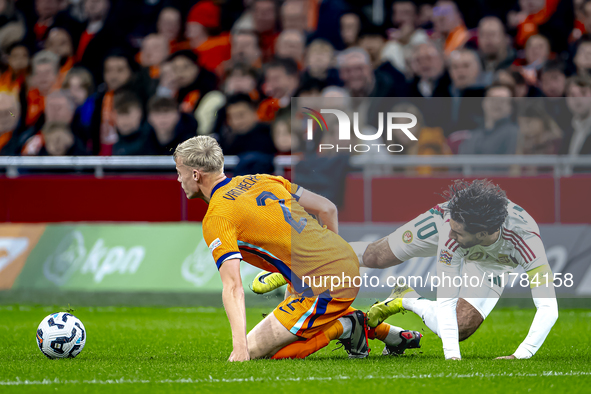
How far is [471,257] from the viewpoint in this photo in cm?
673

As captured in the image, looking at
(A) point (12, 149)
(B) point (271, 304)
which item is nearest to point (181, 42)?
(A) point (12, 149)

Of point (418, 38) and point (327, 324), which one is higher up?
point (418, 38)

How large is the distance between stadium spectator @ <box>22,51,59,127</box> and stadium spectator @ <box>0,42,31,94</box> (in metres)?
0.47

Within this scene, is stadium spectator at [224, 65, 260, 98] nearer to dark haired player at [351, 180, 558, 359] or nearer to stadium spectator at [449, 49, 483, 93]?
stadium spectator at [449, 49, 483, 93]

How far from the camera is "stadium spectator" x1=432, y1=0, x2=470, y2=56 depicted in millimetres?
13156

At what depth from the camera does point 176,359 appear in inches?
249

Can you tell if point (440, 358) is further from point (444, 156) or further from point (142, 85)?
point (142, 85)

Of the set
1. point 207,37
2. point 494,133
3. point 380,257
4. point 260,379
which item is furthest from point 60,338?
point 207,37

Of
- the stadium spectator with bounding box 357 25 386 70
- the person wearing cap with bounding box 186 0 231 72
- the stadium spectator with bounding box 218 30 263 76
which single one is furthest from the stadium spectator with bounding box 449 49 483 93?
the person wearing cap with bounding box 186 0 231 72

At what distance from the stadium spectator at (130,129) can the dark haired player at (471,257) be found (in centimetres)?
571

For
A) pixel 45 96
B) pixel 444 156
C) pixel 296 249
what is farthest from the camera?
pixel 45 96

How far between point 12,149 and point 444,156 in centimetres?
706

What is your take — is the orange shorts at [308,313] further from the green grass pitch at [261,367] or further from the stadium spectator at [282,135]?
the stadium spectator at [282,135]

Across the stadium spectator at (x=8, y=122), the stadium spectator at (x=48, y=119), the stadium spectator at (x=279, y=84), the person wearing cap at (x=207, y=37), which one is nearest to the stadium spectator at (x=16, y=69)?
the stadium spectator at (x=8, y=122)
